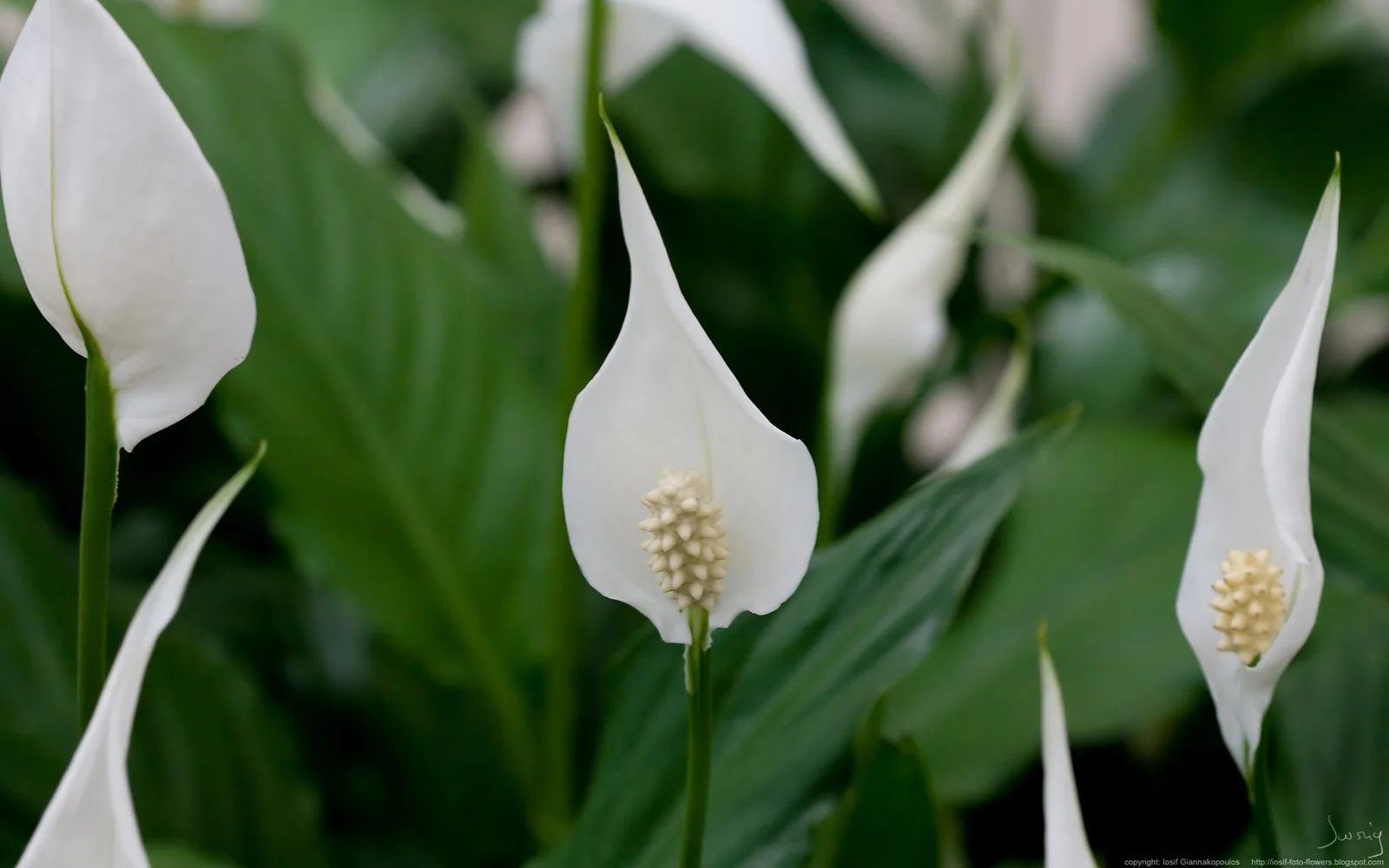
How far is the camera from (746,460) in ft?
0.46

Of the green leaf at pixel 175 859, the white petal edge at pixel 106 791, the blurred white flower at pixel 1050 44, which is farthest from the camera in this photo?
the blurred white flower at pixel 1050 44

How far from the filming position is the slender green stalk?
0.23 meters

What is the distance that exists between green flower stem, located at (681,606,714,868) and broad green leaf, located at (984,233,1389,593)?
0.33 ft

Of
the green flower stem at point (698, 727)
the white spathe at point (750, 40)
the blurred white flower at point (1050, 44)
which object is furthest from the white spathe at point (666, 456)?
the blurred white flower at point (1050, 44)

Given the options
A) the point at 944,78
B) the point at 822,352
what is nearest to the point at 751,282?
the point at 822,352

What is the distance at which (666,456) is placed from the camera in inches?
5.6

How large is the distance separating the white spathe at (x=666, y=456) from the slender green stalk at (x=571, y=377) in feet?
0.30

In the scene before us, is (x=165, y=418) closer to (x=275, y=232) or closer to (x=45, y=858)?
(x=45, y=858)

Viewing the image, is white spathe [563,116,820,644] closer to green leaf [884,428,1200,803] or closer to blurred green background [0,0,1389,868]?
blurred green background [0,0,1389,868]

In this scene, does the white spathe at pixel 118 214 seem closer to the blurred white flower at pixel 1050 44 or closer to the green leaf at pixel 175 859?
the green leaf at pixel 175 859

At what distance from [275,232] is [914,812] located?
8.3 inches

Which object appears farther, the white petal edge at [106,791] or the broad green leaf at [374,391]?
the broad green leaf at [374,391]

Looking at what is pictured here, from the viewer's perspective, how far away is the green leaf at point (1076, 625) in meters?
0.31
